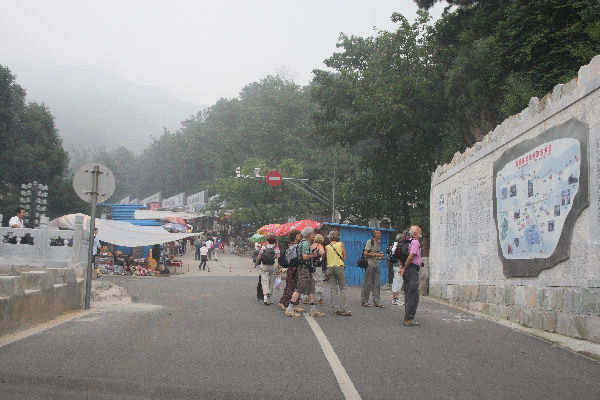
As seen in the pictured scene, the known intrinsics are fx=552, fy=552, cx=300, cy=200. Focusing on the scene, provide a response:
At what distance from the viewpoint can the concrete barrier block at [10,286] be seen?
24.0 ft

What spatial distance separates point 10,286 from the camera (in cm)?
743

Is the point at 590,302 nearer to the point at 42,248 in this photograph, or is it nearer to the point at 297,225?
the point at 42,248

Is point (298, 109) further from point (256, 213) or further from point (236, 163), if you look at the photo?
point (256, 213)

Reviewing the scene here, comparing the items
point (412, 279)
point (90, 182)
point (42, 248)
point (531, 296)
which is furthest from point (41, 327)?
point (531, 296)

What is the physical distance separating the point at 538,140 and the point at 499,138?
2199 millimetres

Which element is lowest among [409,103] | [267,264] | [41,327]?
[41,327]

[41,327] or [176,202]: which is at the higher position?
[176,202]

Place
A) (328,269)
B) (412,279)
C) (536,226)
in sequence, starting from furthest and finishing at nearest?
(328,269) < (536,226) < (412,279)

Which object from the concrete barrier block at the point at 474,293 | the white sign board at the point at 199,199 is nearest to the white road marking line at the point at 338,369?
the concrete barrier block at the point at 474,293

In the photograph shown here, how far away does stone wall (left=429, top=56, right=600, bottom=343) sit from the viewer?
8.15m

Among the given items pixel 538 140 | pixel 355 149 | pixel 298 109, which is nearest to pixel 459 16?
pixel 538 140

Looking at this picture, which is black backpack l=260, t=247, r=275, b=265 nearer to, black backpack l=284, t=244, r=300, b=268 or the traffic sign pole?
black backpack l=284, t=244, r=300, b=268

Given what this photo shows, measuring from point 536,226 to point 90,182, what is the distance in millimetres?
8553

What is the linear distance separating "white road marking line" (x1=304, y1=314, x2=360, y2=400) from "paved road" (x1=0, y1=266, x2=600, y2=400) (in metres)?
0.05
